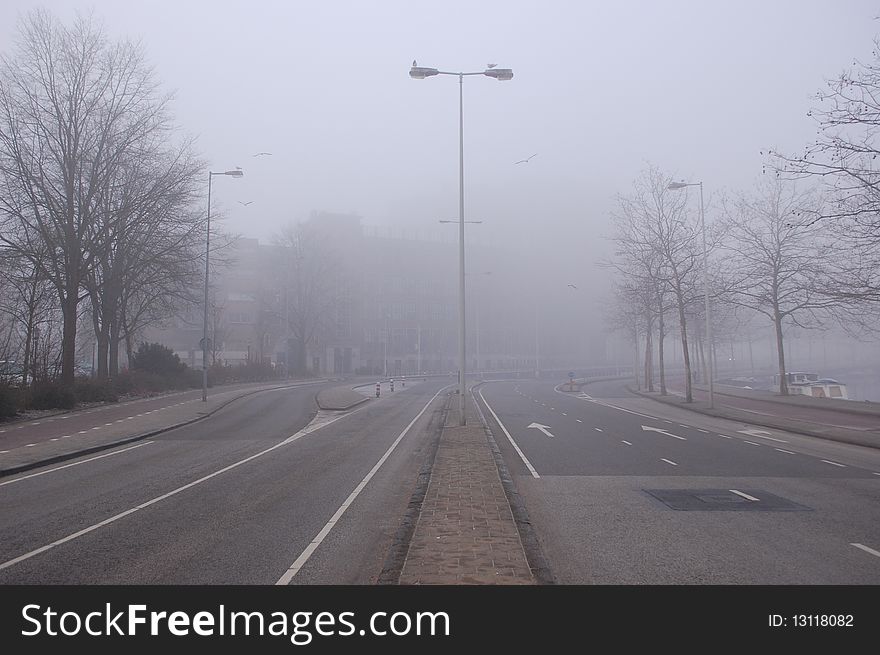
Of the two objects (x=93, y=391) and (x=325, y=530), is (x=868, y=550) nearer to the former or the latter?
(x=325, y=530)

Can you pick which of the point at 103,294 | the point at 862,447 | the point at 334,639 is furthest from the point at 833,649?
the point at 103,294

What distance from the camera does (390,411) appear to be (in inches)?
1232

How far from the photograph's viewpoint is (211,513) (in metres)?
9.24

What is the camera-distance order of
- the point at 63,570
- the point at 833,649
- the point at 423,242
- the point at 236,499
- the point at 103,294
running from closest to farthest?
the point at 833,649 → the point at 63,570 → the point at 236,499 → the point at 103,294 → the point at 423,242

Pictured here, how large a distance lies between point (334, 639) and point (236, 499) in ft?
19.9

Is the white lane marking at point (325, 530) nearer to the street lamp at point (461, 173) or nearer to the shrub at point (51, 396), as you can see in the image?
the street lamp at point (461, 173)

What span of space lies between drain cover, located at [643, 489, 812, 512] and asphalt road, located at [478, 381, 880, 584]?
2cm

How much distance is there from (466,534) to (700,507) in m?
4.06

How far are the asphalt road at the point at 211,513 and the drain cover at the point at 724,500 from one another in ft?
13.4

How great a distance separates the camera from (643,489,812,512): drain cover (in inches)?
375

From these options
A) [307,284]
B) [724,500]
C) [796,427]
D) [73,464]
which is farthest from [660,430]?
[307,284]

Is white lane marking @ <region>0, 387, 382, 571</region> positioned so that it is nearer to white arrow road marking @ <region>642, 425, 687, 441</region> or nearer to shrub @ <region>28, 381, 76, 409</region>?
white arrow road marking @ <region>642, 425, 687, 441</region>

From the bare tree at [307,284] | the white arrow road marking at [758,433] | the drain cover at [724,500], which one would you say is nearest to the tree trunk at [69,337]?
the drain cover at [724,500]

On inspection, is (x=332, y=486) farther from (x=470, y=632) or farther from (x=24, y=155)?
(x=24, y=155)
